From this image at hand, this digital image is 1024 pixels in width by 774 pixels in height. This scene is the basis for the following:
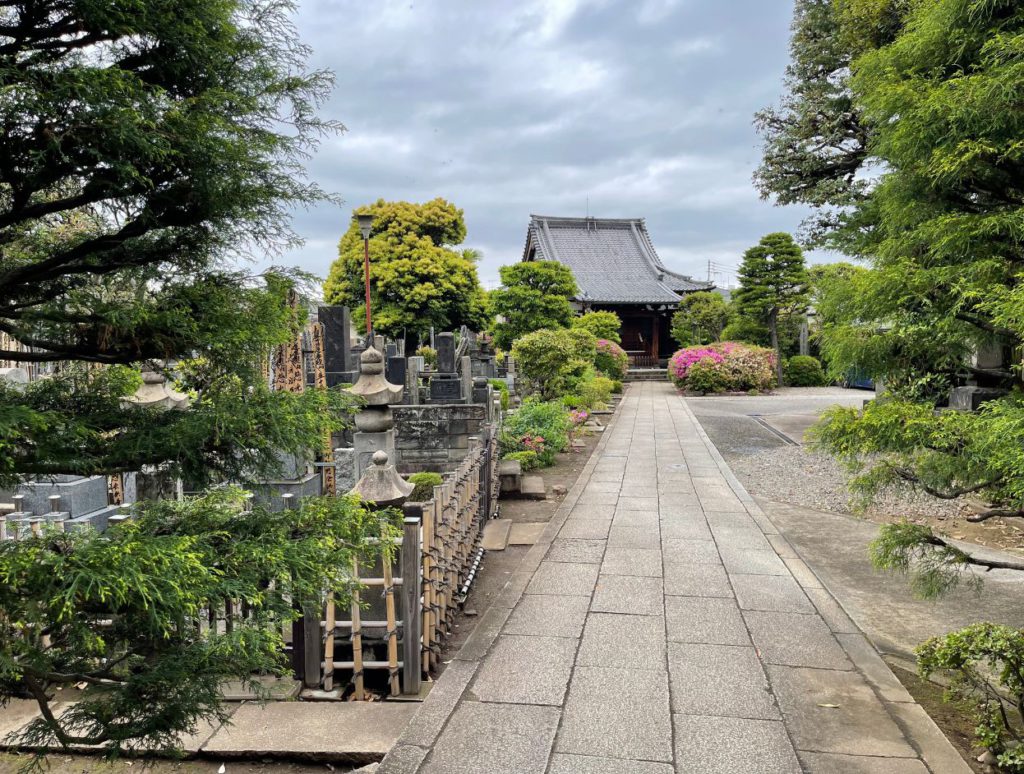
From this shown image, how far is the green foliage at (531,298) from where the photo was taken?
21.8 meters

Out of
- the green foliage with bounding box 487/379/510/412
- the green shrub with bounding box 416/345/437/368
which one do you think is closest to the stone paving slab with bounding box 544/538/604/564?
the green foliage with bounding box 487/379/510/412

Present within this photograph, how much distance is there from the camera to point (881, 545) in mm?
3508

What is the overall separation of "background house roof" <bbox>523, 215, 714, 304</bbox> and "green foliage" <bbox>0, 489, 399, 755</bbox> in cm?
3081

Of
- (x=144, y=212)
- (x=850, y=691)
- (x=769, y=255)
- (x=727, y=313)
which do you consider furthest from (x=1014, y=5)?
(x=727, y=313)

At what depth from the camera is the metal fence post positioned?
358cm

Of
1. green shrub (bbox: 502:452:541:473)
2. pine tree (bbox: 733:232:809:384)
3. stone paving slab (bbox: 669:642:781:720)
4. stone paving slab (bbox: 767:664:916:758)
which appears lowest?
stone paving slab (bbox: 767:664:916:758)

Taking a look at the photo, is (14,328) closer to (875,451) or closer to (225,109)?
(225,109)

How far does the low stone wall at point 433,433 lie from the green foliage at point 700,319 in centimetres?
2066

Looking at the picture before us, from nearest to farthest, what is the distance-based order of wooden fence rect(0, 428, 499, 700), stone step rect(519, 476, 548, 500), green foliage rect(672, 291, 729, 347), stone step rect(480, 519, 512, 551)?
wooden fence rect(0, 428, 499, 700) → stone step rect(480, 519, 512, 551) → stone step rect(519, 476, 548, 500) → green foliage rect(672, 291, 729, 347)

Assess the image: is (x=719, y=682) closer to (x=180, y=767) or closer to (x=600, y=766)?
(x=600, y=766)

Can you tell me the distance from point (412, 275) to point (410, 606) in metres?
27.1

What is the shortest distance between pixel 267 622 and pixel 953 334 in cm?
341

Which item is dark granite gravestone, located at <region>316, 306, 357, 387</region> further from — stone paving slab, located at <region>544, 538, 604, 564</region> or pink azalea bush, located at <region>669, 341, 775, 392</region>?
pink azalea bush, located at <region>669, 341, 775, 392</region>

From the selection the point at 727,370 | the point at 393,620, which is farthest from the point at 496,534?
the point at 727,370
